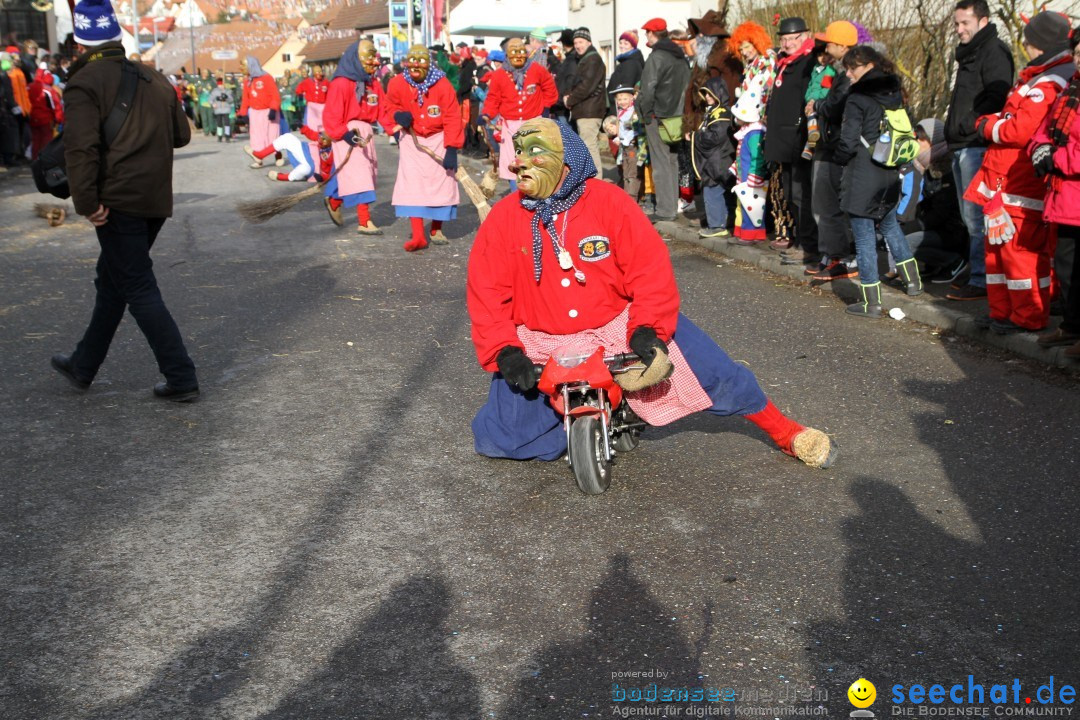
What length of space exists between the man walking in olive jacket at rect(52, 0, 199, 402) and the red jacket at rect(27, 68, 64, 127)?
18.1 m

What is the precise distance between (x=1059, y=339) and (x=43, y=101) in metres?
21.5

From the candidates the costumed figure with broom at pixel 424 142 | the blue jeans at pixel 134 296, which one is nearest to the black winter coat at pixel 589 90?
the costumed figure with broom at pixel 424 142

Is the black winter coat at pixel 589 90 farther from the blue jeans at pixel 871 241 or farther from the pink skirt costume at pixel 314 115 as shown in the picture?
the blue jeans at pixel 871 241

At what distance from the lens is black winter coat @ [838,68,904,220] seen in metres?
8.42

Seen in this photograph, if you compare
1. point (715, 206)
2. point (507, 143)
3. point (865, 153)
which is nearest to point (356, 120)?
point (507, 143)

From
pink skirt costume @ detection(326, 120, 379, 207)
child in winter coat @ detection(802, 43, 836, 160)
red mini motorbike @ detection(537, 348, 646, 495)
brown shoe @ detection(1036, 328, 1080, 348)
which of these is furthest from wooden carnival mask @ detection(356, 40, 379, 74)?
red mini motorbike @ detection(537, 348, 646, 495)

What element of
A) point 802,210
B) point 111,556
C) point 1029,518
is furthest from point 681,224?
point 111,556

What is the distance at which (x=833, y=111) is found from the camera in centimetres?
884

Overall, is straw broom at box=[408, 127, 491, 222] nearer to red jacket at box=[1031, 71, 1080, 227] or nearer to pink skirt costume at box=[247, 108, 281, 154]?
red jacket at box=[1031, 71, 1080, 227]

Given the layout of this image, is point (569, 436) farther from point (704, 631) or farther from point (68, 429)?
point (68, 429)

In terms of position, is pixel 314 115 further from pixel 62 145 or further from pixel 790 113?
pixel 62 145

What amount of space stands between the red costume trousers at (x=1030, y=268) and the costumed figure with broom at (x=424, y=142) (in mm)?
6344

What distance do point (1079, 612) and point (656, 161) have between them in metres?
10.1

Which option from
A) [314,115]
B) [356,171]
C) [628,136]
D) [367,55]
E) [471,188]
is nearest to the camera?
[471,188]
